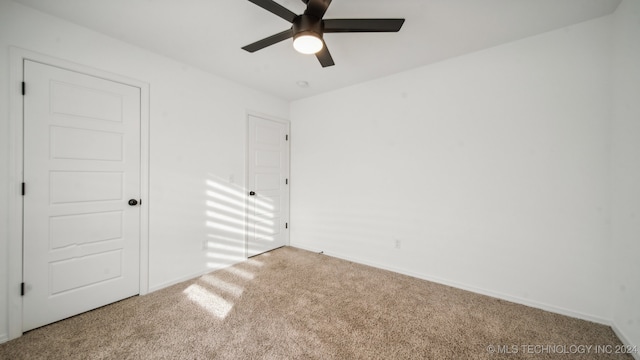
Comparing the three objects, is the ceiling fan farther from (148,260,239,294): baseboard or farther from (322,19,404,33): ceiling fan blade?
(148,260,239,294): baseboard

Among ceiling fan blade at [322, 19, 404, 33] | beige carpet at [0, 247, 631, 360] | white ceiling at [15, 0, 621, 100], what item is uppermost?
white ceiling at [15, 0, 621, 100]

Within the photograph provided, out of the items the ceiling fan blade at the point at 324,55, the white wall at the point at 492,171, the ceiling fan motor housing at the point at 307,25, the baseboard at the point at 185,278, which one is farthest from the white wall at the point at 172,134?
the ceiling fan motor housing at the point at 307,25

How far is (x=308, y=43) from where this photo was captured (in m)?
1.68

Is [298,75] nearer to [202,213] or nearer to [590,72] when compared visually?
[202,213]

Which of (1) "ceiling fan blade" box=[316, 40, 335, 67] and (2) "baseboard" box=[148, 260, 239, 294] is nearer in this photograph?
(1) "ceiling fan blade" box=[316, 40, 335, 67]

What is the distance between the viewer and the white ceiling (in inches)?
71.0

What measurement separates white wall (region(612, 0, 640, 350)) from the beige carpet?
0.31 metres

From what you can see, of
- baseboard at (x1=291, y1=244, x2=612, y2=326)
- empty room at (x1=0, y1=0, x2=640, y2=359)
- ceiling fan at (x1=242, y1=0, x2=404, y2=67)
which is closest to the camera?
ceiling fan at (x1=242, y1=0, x2=404, y2=67)

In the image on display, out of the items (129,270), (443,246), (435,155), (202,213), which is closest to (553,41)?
(435,155)

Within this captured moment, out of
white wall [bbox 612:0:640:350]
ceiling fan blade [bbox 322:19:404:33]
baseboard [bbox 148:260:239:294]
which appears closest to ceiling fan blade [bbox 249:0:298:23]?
ceiling fan blade [bbox 322:19:404:33]

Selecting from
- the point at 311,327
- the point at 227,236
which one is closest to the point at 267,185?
the point at 227,236

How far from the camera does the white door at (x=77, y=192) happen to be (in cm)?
186

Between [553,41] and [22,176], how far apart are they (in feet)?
15.3

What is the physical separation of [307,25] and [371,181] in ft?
7.02
